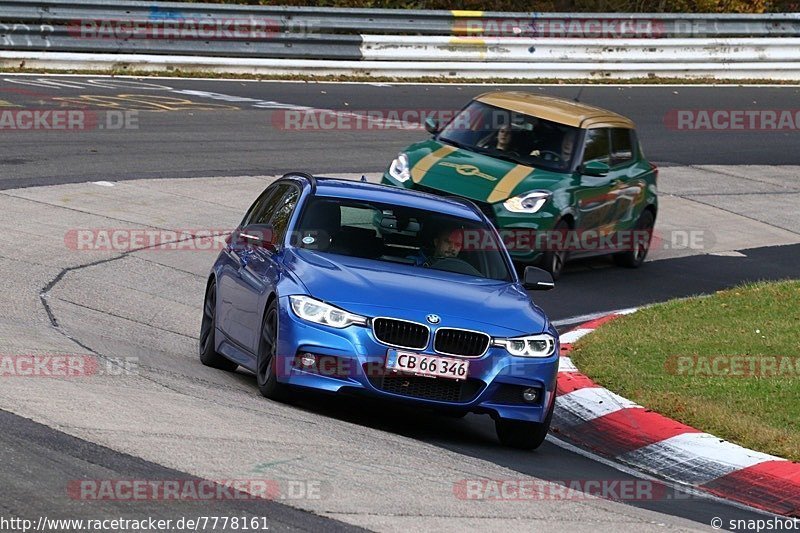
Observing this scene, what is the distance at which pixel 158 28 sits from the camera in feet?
83.5

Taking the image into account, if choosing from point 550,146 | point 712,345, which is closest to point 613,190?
point 550,146

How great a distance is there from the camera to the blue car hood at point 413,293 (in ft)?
28.2

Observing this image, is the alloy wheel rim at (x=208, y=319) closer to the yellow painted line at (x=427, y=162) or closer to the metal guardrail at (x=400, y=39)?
the yellow painted line at (x=427, y=162)

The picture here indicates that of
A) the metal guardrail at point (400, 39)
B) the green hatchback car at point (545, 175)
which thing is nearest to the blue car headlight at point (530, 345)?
the green hatchback car at point (545, 175)

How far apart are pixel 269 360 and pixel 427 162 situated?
6577 mm

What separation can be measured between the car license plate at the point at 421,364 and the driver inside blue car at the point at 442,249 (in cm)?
132

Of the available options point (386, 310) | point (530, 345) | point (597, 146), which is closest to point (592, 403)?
point (530, 345)

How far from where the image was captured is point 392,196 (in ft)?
33.5

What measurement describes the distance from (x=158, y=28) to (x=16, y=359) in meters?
17.7

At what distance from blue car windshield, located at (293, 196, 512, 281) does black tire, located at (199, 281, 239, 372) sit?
1045 mm

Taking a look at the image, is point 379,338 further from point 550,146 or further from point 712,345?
point 550,146

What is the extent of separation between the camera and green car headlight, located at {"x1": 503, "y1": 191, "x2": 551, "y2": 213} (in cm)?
1460

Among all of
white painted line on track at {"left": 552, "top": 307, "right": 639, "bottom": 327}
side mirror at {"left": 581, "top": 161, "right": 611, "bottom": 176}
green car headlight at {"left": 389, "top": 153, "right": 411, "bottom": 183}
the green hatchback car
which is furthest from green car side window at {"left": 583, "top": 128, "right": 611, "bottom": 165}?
white painted line on track at {"left": 552, "top": 307, "right": 639, "bottom": 327}

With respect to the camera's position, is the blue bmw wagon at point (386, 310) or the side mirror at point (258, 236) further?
the side mirror at point (258, 236)
